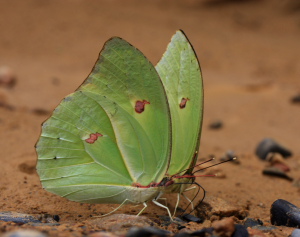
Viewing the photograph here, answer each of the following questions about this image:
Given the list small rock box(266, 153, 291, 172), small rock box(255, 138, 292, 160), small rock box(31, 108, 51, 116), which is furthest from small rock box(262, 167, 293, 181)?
small rock box(31, 108, 51, 116)

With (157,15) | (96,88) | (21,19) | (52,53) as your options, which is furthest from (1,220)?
(157,15)

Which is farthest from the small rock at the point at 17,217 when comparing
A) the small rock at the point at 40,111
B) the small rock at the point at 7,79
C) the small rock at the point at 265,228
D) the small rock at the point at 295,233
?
the small rock at the point at 7,79

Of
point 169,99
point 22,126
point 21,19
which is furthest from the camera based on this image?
point 21,19

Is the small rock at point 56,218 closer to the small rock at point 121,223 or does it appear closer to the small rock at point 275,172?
the small rock at point 121,223

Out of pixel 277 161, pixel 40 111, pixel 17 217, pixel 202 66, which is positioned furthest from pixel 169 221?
pixel 202 66

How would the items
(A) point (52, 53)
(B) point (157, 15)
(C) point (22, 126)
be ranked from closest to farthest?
1. (C) point (22, 126)
2. (A) point (52, 53)
3. (B) point (157, 15)

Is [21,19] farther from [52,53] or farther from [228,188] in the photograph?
[228,188]
